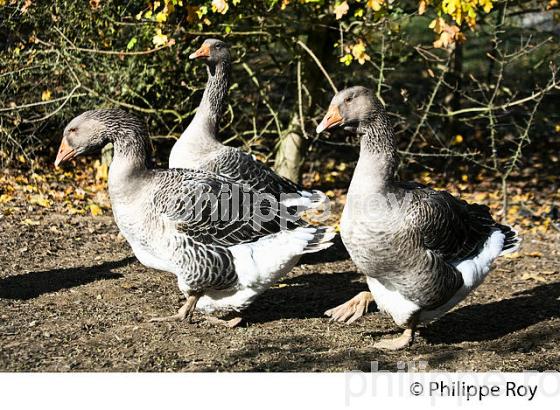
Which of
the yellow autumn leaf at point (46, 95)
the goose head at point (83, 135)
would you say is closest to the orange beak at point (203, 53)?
the goose head at point (83, 135)

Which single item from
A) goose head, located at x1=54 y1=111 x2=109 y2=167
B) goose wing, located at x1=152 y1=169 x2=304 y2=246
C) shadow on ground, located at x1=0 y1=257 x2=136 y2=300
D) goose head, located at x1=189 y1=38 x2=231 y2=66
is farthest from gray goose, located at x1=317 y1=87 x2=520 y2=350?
shadow on ground, located at x1=0 y1=257 x2=136 y2=300

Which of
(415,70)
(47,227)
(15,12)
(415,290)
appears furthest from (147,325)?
(415,70)

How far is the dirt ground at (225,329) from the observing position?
5.35 metres

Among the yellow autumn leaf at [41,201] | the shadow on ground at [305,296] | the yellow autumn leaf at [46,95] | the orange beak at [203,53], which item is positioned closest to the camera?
the shadow on ground at [305,296]

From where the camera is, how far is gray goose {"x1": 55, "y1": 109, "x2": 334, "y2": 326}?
5.72 metres

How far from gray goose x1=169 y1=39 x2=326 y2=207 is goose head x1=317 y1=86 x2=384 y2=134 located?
1502 millimetres

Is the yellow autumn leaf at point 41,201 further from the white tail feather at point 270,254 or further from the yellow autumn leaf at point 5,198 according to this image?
the white tail feather at point 270,254

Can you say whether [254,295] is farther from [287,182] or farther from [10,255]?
[10,255]

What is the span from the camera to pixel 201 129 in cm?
740

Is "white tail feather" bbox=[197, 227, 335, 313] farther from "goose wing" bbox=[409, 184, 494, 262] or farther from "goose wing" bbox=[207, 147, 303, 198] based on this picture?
"goose wing" bbox=[207, 147, 303, 198]

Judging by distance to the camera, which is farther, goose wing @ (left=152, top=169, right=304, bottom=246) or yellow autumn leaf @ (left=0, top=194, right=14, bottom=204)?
yellow autumn leaf @ (left=0, top=194, right=14, bottom=204)

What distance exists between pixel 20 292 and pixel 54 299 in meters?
0.33

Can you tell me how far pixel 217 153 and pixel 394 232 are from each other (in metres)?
2.37

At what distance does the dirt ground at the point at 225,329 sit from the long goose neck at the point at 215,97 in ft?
4.81
